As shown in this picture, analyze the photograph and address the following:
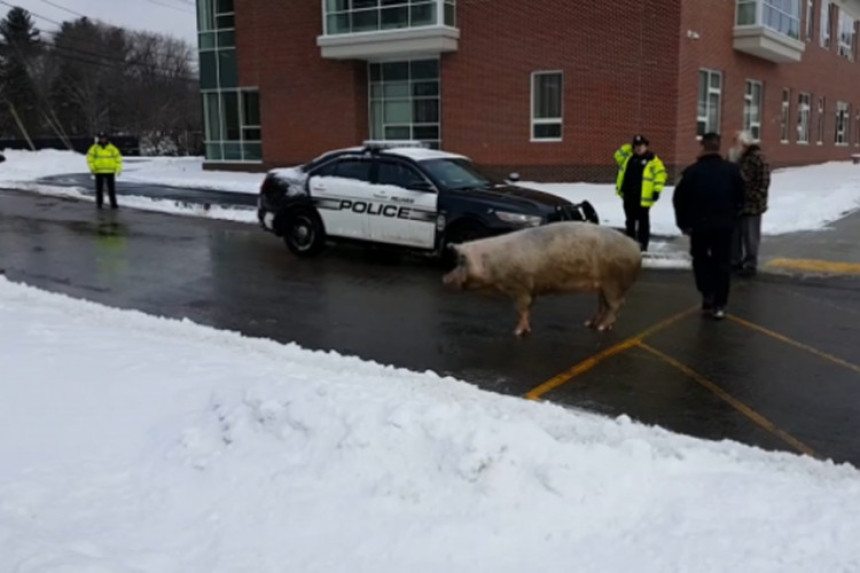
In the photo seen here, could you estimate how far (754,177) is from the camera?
429 inches

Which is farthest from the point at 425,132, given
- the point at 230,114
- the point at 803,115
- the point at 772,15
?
the point at 803,115

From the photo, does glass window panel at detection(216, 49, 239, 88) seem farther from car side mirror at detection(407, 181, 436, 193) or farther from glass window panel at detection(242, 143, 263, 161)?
car side mirror at detection(407, 181, 436, 193)

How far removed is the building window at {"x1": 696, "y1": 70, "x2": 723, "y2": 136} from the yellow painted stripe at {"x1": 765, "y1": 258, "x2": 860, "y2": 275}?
1370 cm

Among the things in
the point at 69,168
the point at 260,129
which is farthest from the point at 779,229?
the point at 69,168

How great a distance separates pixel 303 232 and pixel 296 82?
1824 centimetres

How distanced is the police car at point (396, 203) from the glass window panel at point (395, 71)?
15.6 m

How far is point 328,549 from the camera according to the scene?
367 centimetres

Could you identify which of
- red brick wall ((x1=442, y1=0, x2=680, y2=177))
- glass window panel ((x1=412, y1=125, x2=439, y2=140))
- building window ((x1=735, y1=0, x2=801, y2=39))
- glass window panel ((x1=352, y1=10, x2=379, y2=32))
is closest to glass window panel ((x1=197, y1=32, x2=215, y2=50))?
glass window panel ((x1=352, y1=10, x2=379, y2=32))

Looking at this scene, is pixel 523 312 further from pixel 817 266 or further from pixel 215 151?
pixel 215 151

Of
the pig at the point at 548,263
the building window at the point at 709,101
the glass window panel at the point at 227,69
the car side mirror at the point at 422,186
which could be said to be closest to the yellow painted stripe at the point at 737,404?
the pig at the point at 548,263

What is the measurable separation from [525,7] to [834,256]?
48.6ft

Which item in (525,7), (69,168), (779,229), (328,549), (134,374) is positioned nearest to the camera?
(328,549)

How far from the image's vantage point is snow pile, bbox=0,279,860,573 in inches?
142

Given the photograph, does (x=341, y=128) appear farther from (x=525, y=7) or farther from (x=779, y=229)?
(x=779, y=229)
